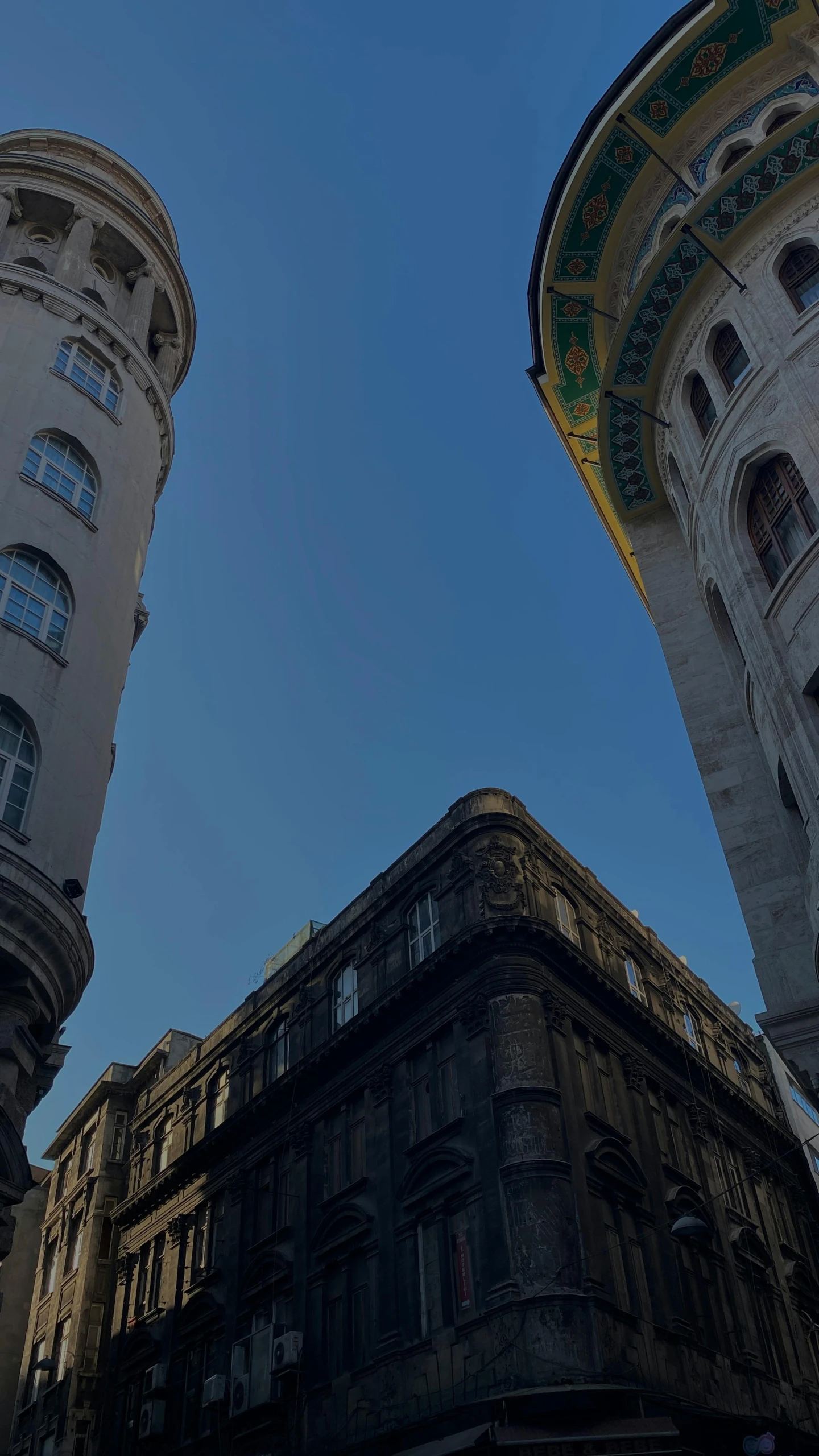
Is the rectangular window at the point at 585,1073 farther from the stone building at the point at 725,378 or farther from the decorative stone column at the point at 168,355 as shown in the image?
the decorative stone column at the point at 168,355

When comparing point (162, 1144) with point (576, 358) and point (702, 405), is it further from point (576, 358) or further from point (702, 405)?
point (702, 405)

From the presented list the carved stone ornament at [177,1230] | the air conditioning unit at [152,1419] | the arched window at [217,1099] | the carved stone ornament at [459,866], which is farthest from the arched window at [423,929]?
the air conditioning unit at [152,1419]

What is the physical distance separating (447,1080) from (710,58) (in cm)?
2221

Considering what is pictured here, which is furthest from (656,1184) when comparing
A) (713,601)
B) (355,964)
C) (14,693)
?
(14,693)

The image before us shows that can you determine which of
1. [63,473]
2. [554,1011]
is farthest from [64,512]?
[554,1011]

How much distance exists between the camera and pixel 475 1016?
2511 cm

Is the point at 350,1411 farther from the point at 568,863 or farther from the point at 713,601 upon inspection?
the point at 713,601

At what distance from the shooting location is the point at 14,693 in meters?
20.0

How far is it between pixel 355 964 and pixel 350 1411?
1098 centimetres

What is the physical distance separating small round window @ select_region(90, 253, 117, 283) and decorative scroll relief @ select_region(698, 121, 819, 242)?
18.9 metres

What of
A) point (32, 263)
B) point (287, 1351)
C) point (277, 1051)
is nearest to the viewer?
point (287, 1351)

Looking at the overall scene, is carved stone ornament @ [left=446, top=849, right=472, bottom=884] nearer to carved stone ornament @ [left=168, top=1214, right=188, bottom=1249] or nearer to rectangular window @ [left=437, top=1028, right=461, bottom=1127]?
rectangular window @ [left=437, top=1028, right=461, bottom=1127]

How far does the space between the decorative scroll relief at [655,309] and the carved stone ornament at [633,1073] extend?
16645mm

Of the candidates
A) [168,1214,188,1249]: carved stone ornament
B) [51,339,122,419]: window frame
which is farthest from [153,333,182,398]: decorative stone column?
[168,1214,188,1249]: carved stone ornament
